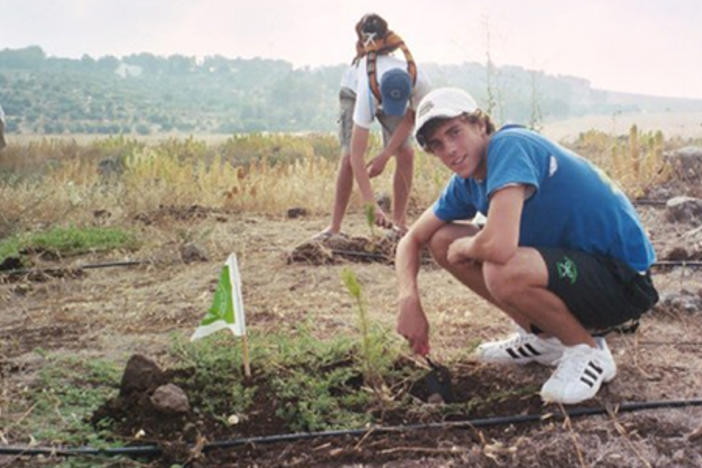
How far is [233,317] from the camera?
9.52 feet

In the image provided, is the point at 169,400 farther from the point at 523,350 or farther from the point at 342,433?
the point at 523,350

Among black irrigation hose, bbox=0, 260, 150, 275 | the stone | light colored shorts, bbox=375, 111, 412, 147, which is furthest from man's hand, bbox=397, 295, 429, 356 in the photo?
the stone

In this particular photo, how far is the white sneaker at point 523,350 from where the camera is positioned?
3.10 meters

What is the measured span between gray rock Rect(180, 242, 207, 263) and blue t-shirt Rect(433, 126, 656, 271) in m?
2.99

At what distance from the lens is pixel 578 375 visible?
279cm

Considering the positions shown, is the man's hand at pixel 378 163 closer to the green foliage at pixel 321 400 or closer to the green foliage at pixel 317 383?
the green foliage at pixel 317 383

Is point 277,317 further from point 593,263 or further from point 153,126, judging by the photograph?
point 153,126

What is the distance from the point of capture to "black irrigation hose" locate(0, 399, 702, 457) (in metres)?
2.51

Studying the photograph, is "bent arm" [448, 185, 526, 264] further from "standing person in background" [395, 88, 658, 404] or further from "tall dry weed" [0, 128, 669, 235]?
"tall dry weed" [0, 128, 669, 235]

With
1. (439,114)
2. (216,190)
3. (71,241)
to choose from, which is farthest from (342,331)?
(216,190)

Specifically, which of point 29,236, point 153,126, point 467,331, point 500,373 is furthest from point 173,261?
point 153,126

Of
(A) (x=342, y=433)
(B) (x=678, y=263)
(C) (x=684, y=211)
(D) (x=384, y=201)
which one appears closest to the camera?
(A) (x=342, y=433)

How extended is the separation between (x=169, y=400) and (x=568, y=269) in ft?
4.59

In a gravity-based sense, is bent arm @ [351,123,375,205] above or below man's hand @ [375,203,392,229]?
above
